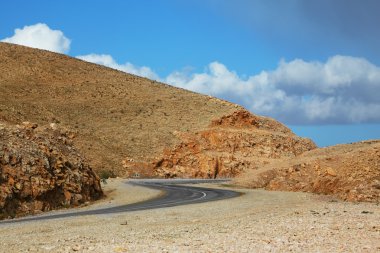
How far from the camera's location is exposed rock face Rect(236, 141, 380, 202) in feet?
104

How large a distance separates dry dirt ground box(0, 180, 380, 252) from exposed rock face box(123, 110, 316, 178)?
1808 inches

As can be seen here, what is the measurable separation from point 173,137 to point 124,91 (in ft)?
83.8

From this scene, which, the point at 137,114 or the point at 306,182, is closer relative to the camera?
the point at 306,182

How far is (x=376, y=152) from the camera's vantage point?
36875mm

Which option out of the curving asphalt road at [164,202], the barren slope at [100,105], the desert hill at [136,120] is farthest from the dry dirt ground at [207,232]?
the barren slope at [100,105]

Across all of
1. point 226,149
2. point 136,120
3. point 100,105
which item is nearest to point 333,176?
point 226,149

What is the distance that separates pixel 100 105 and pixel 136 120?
8.75 metres

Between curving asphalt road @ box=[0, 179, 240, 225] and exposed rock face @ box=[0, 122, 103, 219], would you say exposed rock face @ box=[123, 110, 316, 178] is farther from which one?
exposed rock face @ box=[0, 122, 103, 219]

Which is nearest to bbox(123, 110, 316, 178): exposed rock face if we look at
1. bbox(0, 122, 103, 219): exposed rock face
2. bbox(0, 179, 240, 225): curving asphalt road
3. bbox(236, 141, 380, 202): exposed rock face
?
bbox(236, 141, 380, 202): exposed rock face

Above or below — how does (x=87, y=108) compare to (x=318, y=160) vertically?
above

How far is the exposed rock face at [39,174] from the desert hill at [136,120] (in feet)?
102

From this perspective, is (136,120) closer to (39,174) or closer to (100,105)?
(100,105)

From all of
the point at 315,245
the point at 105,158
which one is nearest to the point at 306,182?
the point at 315,245

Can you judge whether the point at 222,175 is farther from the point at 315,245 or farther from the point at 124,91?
the point at 315,245
